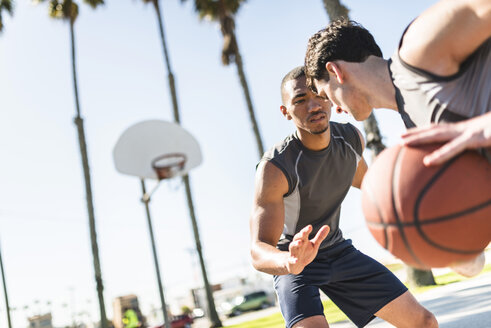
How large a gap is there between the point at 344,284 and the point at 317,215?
1.68 feet

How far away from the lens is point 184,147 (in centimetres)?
981

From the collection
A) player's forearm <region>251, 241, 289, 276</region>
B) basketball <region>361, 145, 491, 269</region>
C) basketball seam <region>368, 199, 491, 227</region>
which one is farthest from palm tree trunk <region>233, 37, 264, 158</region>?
basketball seam <region>368, 199, 491, 227</region>

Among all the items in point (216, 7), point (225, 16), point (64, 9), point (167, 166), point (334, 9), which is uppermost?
point (64, 9)

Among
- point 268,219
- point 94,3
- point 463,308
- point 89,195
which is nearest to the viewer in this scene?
point 268,219

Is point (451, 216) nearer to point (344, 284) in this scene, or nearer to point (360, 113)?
point (360, 113)

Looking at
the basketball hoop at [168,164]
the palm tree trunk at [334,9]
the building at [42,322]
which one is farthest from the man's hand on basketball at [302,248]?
the building at [42,322]

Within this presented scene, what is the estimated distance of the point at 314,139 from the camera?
10.9 feet

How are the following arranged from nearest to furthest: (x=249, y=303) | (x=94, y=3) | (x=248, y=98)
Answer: (x=248, y=98)
(x=94, y=3)
(x=249, y=303)

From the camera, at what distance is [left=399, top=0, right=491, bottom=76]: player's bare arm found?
1584 mm

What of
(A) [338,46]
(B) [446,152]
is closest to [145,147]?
(A) [338,46]

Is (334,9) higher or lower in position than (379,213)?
higher

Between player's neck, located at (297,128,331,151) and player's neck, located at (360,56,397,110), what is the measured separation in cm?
112

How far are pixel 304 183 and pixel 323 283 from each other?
0.69 m

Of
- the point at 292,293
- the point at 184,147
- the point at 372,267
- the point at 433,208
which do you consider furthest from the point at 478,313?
the point at 184,147
